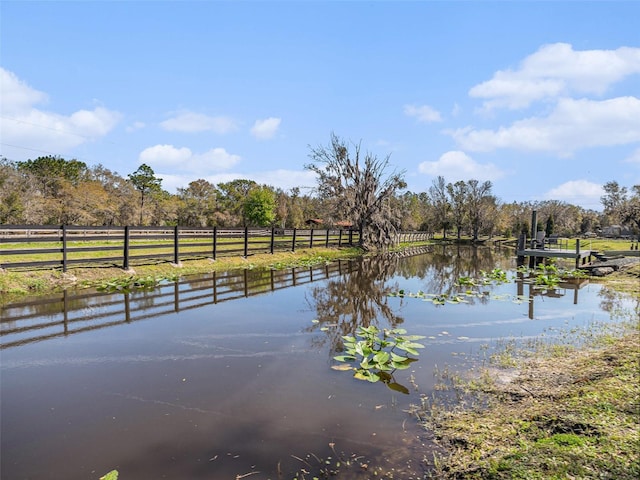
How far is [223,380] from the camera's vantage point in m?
4.80

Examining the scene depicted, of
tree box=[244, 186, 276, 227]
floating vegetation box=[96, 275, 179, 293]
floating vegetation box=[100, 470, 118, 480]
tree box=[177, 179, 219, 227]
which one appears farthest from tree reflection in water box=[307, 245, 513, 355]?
tree box=[244, 186, 276, 227]

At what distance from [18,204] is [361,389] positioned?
3464 cm

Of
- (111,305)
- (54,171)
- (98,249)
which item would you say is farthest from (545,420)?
(54,171)

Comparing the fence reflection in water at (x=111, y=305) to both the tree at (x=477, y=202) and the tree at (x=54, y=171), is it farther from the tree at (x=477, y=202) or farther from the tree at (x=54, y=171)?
the tree at (x=477, y=202)

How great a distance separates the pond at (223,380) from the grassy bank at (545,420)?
0.35 metres

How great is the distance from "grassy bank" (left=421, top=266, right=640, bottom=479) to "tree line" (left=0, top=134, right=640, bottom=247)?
77.3ft

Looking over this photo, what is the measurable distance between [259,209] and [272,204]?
3048 millimetres

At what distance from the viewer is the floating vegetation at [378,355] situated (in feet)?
16.4

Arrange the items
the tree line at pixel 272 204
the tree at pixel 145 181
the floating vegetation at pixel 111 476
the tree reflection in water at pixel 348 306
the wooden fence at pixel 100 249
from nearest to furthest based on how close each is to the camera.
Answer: the floating vegetation at pixel 111 476
the tree reflection in water at pixel 348 306
the wooden fence at pixel 100 249
the tree line at pixel 272 204
the tree at pixel 145 181

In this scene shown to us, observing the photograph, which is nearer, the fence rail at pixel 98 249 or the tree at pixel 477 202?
the fence rail at pixel 98 249

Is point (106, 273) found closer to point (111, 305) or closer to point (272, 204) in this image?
point (111, 305)

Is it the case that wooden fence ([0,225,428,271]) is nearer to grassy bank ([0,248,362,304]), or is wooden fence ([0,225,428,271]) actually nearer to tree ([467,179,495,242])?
grassy bank ([0,248,362,304])

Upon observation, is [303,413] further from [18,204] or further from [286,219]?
[286,219]

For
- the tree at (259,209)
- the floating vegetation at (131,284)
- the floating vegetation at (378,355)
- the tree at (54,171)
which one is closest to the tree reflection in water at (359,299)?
the floating vegetation at (378,355)
